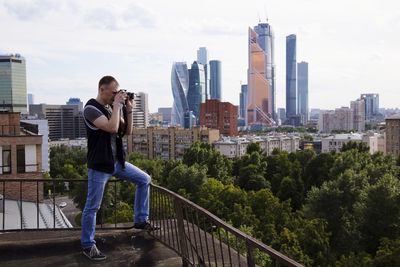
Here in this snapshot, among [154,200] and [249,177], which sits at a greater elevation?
[154,200]

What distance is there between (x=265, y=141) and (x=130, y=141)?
1553 inches

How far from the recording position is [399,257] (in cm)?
2064

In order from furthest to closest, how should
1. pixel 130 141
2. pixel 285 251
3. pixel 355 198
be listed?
pixel 130 141 → pixel 355 198 → pixel 285 251

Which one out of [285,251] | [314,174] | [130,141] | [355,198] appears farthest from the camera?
[130,141]

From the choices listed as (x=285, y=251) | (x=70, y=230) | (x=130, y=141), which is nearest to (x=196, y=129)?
(x=130, y=141)

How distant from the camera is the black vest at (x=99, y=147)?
565 centimetres

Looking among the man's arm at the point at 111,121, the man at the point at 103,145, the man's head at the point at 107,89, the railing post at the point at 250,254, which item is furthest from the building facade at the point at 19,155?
the railing post at the point at 250,254

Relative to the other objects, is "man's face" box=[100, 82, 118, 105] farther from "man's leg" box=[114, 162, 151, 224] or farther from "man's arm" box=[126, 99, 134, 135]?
"man's leg" box=[114, 162, 151, 224]

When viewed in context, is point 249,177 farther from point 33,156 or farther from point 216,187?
point 33,156

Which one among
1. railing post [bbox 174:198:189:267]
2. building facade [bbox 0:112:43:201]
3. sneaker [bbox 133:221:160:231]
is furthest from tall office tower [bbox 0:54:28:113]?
railing post [bbox 174:198:189:267]

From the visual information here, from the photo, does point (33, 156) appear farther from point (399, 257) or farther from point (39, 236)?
point (39, 236)

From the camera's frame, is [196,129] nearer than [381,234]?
No

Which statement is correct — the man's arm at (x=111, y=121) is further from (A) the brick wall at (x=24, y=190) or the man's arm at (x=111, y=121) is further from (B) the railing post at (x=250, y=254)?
(A) the brick wall at (x=24, y=190)

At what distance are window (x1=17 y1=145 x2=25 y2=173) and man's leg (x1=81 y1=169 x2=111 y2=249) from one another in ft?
78.3
